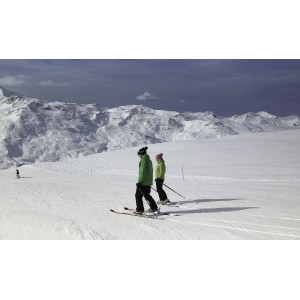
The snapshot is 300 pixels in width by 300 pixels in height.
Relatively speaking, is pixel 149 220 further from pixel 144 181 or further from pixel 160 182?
pixel 160 182

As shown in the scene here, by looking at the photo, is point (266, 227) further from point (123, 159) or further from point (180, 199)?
point (123, 159)

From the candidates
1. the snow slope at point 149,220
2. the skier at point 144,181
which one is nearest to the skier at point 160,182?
the snow slope at point 149,220

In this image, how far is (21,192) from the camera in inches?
636

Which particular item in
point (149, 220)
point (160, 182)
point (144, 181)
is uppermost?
point (144, 181)

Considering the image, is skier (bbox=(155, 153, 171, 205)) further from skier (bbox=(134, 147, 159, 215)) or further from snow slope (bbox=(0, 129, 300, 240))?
skier (bbox=(134, 147, 159, 215))

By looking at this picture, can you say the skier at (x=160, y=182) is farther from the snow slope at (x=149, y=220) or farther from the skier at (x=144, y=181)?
the skier at (x=144, y=181)

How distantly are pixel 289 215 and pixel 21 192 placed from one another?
34.0 ft

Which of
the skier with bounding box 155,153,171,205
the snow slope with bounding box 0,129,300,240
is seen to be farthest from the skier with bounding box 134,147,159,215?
the skier with bounding box 155,153,171,205

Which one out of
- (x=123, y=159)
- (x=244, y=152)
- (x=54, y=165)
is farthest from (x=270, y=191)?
(x=54, y=165)

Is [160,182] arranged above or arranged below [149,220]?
above

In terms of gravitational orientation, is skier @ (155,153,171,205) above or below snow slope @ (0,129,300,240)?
above

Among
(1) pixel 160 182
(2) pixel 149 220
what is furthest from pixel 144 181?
(1) pixel 160 182

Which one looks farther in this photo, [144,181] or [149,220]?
[144,181]

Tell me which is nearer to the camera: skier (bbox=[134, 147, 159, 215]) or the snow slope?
the snow slope
